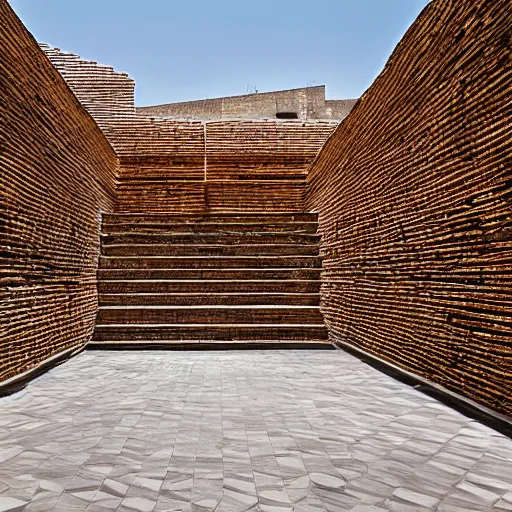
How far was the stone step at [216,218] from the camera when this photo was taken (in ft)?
24.4

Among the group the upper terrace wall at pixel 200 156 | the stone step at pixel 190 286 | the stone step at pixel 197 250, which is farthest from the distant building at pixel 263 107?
the stone step at pixel 190 286

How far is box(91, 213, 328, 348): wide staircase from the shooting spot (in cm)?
652

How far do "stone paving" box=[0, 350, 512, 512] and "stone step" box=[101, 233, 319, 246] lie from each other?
125 inches

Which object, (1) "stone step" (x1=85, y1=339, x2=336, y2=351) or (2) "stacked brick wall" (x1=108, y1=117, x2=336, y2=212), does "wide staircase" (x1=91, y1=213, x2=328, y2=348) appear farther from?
(2) "stacked brick wall" (x1=108, y1=117, x2=336, y2=212)

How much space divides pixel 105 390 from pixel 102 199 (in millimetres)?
3914

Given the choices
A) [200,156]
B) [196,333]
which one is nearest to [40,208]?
[196,333]

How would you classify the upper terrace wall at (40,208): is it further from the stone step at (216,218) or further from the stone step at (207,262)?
the stone step at (216,218)

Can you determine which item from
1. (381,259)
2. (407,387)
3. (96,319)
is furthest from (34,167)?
(407,387)

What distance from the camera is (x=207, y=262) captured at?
7074 millimetres

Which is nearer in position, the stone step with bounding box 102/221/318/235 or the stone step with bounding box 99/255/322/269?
the stone step with bounding box 99/255/322/269

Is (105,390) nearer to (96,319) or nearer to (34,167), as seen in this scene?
(34,167)

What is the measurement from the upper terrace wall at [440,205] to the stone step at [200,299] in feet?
4.31

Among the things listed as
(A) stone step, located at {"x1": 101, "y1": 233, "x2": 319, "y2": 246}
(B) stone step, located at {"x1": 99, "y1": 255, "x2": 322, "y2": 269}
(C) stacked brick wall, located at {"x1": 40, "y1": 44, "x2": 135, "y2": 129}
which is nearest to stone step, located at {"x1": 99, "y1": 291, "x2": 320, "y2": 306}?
(B) stone step, located at {"x1": 99, "y1": 255, "x2": 322, "y2": 269}

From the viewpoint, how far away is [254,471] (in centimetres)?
225
